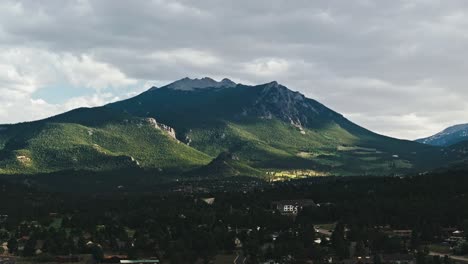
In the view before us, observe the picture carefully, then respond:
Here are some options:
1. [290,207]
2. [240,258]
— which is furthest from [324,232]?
[290,207]

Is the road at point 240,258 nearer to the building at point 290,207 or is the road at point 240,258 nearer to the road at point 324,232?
the road at point 324,232

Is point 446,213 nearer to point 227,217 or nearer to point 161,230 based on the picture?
point 227,217

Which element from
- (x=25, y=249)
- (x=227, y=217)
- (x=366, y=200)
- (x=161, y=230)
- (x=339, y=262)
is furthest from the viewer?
(x=366, y=200)

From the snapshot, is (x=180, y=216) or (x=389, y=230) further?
(x=180, y=216)

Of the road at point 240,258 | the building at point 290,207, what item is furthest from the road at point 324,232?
the building at point 290,207

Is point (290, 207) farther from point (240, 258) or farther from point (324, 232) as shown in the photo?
point (240, 258)

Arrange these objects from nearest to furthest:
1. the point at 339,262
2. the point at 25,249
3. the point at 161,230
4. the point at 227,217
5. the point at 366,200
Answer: the point at 339,262 → the point at 25,249 → the point at 161,230 → the point at 227,217 → the point at 366,200

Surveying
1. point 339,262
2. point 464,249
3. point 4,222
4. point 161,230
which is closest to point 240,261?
point 339,262

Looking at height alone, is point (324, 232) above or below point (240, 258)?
above

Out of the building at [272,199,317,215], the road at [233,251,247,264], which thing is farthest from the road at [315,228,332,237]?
the building at [272,199,317,215]

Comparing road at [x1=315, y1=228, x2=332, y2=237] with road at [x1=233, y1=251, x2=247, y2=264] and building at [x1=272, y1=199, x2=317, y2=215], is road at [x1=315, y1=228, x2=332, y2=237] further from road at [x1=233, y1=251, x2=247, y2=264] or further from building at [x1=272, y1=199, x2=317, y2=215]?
building at [x1=272, y1=199, x2=317, y2=215]

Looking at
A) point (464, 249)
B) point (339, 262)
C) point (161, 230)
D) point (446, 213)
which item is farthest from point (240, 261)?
point (446, 213)
